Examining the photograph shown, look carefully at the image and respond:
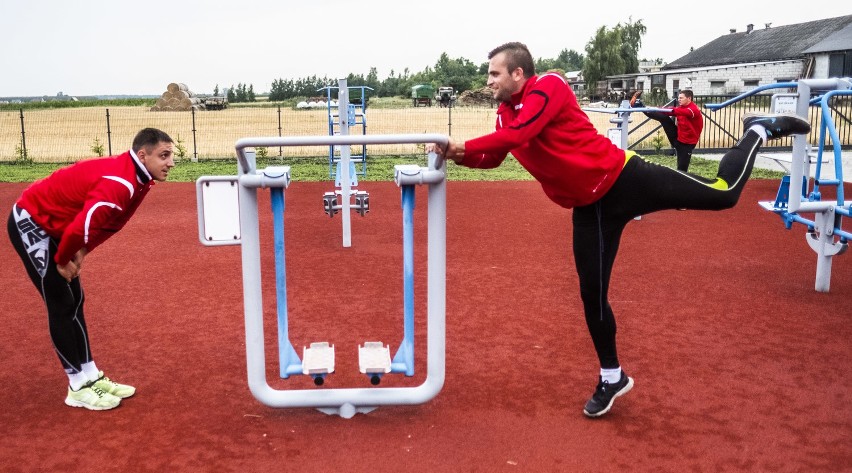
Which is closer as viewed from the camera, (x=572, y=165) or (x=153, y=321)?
(x=572, y=165)

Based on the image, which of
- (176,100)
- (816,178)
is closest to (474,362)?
(816,178)

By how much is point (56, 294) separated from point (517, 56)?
2.66 meters

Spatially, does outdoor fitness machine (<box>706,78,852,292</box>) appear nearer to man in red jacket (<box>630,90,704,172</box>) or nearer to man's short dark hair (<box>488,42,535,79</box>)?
man's short dark hair (<box>488,42,535,79</box>)

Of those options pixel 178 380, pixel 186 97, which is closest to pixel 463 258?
pixel 178 380

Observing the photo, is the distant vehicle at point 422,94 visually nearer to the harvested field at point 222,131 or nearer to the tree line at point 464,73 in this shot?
the tree line at point 464,73

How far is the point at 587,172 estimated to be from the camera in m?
3.72

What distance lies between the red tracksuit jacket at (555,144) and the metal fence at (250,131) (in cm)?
1554

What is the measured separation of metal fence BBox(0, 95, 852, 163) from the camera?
21825mm

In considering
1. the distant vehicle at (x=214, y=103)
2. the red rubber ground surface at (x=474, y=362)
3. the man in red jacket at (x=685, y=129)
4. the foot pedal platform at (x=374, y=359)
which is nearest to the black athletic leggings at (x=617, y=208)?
the red rubber ground surface at (x=474, y=362)

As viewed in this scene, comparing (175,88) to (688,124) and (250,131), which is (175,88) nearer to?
(250,131)

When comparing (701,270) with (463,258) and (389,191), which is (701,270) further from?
(389,191)

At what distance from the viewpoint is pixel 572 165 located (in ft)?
12.1

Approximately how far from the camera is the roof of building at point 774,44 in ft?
156

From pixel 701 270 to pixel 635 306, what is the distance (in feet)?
5.28
